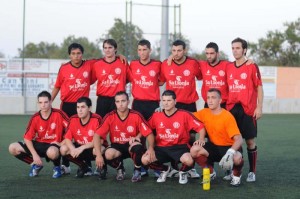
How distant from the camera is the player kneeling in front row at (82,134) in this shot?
7.23 m

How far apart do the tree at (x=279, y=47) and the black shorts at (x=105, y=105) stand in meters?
32.0

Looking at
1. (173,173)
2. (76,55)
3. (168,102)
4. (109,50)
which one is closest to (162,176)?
(173,173)

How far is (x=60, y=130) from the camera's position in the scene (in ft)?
24.8

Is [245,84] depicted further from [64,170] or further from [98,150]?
[64,170]

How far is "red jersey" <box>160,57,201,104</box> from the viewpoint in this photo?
7.74 metres

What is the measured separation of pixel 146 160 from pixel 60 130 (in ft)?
4.49

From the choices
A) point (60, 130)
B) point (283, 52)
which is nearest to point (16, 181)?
point (60, 130)

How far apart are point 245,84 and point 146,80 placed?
1.44 metres

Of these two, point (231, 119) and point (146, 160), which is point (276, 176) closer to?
point (231, 119)

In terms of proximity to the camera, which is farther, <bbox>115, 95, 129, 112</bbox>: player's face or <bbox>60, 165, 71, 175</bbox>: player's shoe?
<bbox>60, 165, 71, 175</bbox>: player's shoe

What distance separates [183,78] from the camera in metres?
7.74

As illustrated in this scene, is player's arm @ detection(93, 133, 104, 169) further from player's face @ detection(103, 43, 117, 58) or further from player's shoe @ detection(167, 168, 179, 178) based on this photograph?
player's face @ detection(103, 43, 117, 58)

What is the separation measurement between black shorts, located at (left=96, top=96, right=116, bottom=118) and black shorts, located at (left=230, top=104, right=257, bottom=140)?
68.3 inches

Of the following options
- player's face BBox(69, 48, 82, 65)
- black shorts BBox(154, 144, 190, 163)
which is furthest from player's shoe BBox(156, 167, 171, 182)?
player's face BBox(69, 48, 82, 65)
